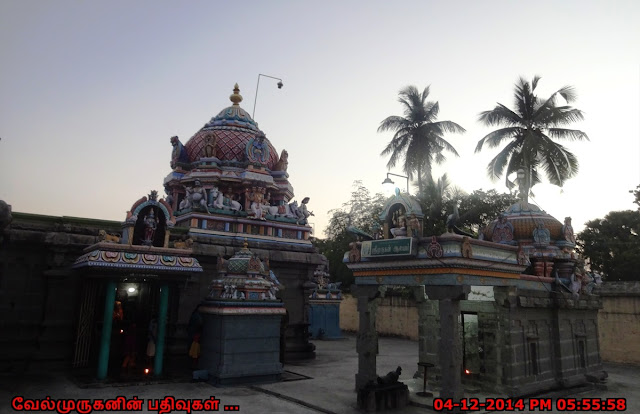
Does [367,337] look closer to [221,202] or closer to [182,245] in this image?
[182,245]

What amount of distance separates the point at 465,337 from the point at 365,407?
4.87 metres

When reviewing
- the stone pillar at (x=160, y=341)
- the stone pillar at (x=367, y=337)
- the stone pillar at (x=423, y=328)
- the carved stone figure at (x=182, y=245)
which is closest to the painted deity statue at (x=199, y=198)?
the carved stone figure at (x=182, y=245)

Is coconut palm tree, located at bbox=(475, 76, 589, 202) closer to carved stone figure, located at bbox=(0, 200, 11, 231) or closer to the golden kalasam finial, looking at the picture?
the golden kalasam finial

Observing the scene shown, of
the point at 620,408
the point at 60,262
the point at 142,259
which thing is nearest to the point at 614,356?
the point at 620,408

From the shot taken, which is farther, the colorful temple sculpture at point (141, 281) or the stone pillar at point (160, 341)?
the stone pillar at point (160, 341)

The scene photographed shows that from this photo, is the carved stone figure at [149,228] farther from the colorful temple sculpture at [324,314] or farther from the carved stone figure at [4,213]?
the colorful temple sculpture at [324,314]

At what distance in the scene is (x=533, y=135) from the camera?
2784 centimetres

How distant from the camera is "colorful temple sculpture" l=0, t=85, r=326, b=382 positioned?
13.8 metres

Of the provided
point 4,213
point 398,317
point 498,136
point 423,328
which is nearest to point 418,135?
point 498,136

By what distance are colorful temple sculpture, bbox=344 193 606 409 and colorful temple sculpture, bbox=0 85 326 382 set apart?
4.54 metres

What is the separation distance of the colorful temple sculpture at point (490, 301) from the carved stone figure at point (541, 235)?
0.12ft

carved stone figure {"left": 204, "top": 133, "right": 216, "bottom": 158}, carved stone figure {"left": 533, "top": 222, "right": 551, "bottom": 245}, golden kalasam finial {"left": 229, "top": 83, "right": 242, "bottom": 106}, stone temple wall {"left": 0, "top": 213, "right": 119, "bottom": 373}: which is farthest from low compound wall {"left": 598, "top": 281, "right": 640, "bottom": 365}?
stone temple wall {"left": 0, "top": 213, "right": 119, "bottom": 373}

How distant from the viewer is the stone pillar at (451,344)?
10.2 m

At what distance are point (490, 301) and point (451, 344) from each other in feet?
12.6
